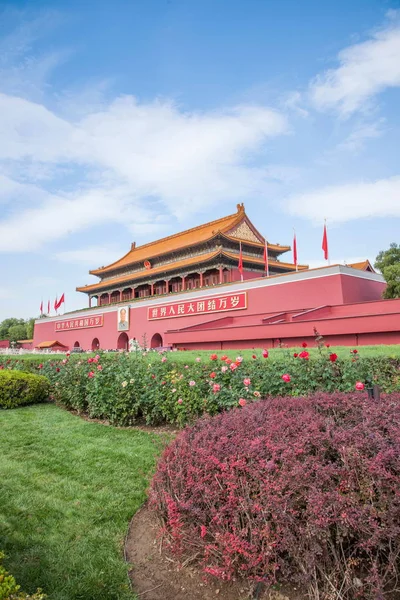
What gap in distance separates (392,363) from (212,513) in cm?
349

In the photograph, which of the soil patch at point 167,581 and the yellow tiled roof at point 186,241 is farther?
the yellow tiled roof at point 186,241

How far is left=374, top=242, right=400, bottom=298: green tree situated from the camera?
587 inches

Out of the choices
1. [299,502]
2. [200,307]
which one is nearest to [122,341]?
[200,307]

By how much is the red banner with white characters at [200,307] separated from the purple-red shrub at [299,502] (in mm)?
15465

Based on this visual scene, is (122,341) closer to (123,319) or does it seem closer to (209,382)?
(123,319)

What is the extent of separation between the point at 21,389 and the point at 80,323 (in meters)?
23.1

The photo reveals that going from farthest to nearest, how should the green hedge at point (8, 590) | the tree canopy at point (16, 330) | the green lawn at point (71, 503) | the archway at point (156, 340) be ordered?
the tree canopy at point (16, 330) → the archway at point (156, 340) → the green lawn at point (71, 503) → the green hedge at point (8, 590)

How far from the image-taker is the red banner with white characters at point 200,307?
59.7 ft

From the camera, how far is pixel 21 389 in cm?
760

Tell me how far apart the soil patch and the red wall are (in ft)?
30.4

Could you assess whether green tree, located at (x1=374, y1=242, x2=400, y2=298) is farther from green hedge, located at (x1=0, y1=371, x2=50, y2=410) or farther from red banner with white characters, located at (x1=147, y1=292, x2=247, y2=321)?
green hedge, located at (x1=0, y1=371, x2=50, y2=410)

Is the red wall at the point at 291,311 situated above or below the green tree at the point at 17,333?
below

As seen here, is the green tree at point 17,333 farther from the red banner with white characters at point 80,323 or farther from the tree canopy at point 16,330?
the red banner with white characters at point 80,323

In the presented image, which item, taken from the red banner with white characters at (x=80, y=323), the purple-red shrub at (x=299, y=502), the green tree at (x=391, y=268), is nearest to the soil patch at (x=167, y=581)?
the purple-red shrub at (x=299, y=502)
